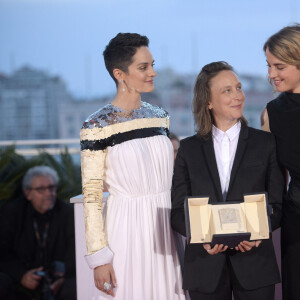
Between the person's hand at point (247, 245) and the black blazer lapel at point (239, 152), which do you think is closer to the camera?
the person's hand at point (247, 245)

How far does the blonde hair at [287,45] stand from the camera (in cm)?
258

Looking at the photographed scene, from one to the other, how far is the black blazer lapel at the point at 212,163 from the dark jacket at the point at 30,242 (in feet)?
7.41

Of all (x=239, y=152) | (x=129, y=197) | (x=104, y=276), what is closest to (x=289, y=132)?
(x=239, y=152)

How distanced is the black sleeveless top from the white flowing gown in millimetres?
515

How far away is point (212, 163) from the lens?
2496 mm

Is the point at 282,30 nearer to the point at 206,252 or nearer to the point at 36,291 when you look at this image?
the point at 206,252

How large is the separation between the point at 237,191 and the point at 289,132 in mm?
363

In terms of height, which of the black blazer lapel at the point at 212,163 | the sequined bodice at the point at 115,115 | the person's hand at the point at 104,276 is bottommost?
the person's hand at the point at 104,276

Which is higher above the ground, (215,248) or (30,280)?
(215,248)

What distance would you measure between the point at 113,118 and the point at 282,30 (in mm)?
821

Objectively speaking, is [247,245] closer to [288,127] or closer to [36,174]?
[288,127]

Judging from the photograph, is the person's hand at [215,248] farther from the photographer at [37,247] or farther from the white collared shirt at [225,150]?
the photographer at [37,247]

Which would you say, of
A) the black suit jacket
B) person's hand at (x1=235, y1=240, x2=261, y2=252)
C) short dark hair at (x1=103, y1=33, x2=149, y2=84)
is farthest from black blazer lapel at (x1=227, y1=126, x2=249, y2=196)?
short dark hair at (x1=103, y1=33, x2=149, y2=84)

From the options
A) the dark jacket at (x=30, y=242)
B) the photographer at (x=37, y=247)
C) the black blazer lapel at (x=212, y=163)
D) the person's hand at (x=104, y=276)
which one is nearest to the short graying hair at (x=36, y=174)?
the photographer at (x=37, y=247)
